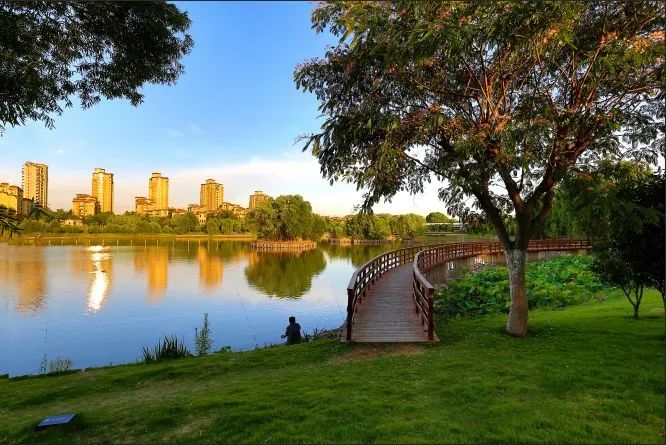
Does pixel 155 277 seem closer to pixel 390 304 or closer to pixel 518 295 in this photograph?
pixel 390 304

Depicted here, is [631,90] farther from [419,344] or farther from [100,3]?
[100,3]

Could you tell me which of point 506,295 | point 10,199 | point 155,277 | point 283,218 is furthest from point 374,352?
point 283,218

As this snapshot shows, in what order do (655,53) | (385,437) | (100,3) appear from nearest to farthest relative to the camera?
(385,437) < (100,3) < (655,53)

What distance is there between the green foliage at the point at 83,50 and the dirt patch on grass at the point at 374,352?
24.6 feet

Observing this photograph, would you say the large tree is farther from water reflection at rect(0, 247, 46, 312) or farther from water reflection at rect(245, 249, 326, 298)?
water reflection at rect(0, 247, 46, 312)

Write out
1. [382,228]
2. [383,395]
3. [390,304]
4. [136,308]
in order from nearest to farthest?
1. [383,395]
2. [390,304]
3. [136,308]
4. [382,228]

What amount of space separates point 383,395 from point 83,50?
27.6ft

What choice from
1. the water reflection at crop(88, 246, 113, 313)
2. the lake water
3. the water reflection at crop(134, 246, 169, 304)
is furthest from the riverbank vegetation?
the water reflection at crop(88, 246, 113, 313)

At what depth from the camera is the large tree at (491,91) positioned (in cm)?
714

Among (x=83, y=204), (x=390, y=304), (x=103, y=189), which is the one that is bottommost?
(x=390, y=304)

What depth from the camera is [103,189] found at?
190 meters

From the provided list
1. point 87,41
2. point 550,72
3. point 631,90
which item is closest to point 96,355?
point 87,41

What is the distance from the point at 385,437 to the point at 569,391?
3.27 metres

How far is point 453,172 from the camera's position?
9.00 meters
